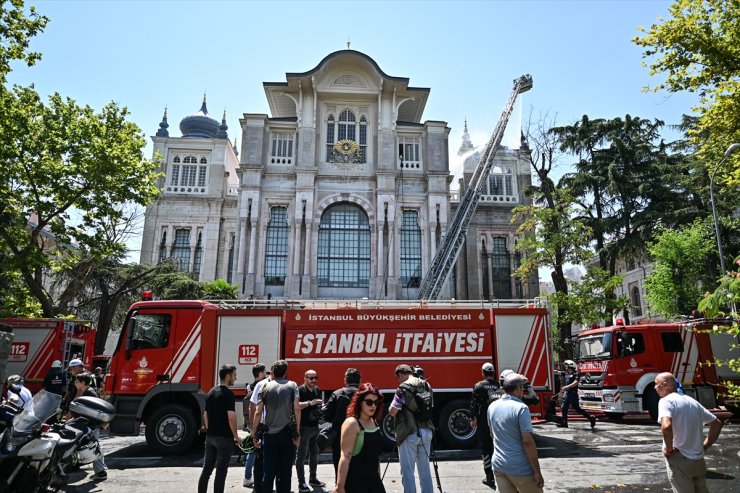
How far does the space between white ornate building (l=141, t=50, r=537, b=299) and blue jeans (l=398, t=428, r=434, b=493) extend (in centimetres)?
2443

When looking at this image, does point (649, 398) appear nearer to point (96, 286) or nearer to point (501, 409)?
point (501, 409)

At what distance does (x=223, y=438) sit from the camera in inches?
254

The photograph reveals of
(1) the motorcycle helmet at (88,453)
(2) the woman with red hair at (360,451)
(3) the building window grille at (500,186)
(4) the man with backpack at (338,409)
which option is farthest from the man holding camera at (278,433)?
(3) the building window grille at (500,186)

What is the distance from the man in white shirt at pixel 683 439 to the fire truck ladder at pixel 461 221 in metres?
21.9

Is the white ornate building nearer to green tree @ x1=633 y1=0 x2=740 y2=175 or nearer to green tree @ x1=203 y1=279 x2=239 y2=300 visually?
green tree @ x1=203 y1=279 x2=239 y2=300

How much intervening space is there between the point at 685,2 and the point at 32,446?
53.1 ft

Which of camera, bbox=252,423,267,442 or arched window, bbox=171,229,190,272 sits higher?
arched window, bbox=171,229,190,272

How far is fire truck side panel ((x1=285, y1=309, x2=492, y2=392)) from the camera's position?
11.2m

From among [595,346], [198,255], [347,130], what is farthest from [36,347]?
[347,130]

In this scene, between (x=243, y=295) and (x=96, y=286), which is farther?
(x=243, y=295)

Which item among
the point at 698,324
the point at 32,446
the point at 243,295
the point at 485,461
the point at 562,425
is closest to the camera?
the point at 32,446

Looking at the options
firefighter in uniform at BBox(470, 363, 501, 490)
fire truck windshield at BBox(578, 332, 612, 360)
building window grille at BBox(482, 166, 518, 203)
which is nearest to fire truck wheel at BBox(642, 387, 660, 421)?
fire truck windshield at BBox(578, 332, 612, 360)

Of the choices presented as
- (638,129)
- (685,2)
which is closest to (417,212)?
(638,129)

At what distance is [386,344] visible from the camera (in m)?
11.5
